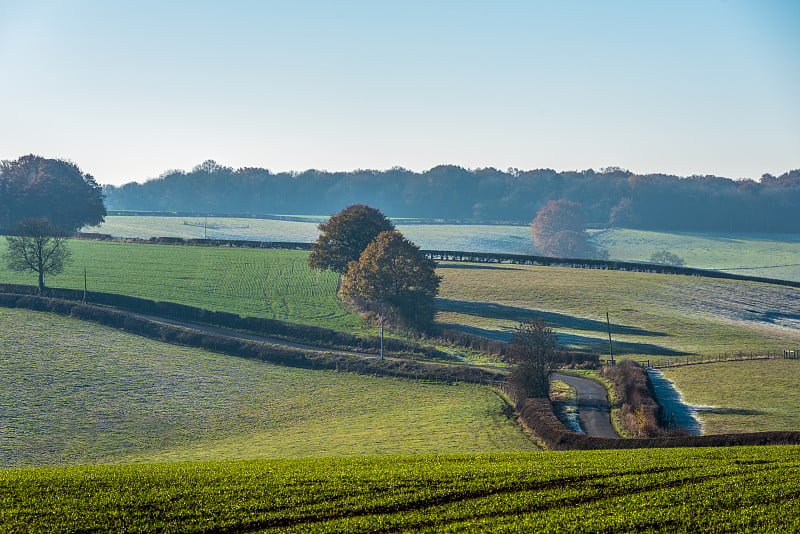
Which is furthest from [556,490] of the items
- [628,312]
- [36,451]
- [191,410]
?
[628,312]

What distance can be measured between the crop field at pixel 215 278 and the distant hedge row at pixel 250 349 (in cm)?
1011

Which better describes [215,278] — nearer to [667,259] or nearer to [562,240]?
[667,259]

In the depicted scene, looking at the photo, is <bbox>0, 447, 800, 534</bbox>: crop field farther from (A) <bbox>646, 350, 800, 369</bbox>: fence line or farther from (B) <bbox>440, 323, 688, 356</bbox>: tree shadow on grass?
(B) <bbox>440, 323, 688, 356</bbox>: tree shadow on grass

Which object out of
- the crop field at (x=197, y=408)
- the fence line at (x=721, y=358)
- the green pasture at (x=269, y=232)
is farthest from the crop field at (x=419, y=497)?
the green pasture at (x=269, y=232)

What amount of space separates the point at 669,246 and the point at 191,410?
14844 cm

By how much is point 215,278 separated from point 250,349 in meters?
32.7

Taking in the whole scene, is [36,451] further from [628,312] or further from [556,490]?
[628,312]

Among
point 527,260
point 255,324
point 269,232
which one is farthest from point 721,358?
point 269,232

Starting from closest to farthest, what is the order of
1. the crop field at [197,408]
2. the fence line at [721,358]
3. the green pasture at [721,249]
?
the crop field at [197,408] < the fence line at [721,358] < the green pasture at [721,249]

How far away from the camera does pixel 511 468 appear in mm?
27078

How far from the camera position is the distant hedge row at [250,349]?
67688 millimetres

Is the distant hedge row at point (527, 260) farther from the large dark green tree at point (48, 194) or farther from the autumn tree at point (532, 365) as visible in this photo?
the autumn tree at point (532, 365)

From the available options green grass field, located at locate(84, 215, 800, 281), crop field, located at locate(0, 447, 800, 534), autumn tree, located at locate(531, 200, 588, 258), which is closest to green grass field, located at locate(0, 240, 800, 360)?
green grass field, located at locate(84, 215, 800, 281)

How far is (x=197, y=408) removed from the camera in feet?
189
